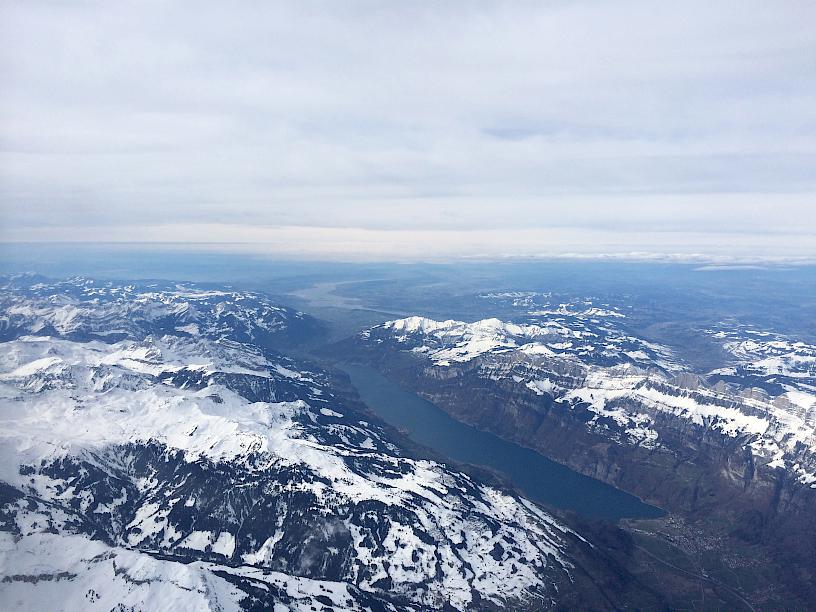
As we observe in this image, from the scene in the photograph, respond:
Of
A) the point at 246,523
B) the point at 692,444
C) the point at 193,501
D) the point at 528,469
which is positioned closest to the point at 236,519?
the point at 246,523

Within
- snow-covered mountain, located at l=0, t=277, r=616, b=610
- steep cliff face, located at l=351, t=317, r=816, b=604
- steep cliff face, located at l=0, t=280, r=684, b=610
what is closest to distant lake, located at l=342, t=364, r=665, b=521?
steep cliff face, located at l=351, t=317, r=816, b=604

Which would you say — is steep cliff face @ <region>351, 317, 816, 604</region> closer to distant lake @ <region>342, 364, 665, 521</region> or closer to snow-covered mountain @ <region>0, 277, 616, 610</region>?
distant lake @ <region>342, 364, 665, 521</region>

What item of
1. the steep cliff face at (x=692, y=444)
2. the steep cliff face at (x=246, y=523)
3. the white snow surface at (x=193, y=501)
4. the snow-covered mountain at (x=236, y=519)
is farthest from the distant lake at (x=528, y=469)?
the white snow surface at (x=193, y=501)

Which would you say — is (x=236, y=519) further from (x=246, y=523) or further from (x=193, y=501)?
(x=193, y=501)

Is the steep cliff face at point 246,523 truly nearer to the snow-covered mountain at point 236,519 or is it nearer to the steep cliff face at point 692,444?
the snow-covered mountain at point 236,519

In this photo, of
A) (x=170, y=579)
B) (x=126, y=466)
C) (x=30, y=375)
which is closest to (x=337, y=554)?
(x=170, y=579)

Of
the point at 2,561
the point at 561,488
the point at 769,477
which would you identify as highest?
the point at 2,561

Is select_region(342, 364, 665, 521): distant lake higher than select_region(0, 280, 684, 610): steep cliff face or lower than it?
lower

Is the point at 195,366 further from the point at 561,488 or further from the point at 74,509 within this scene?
the point at 561,488
